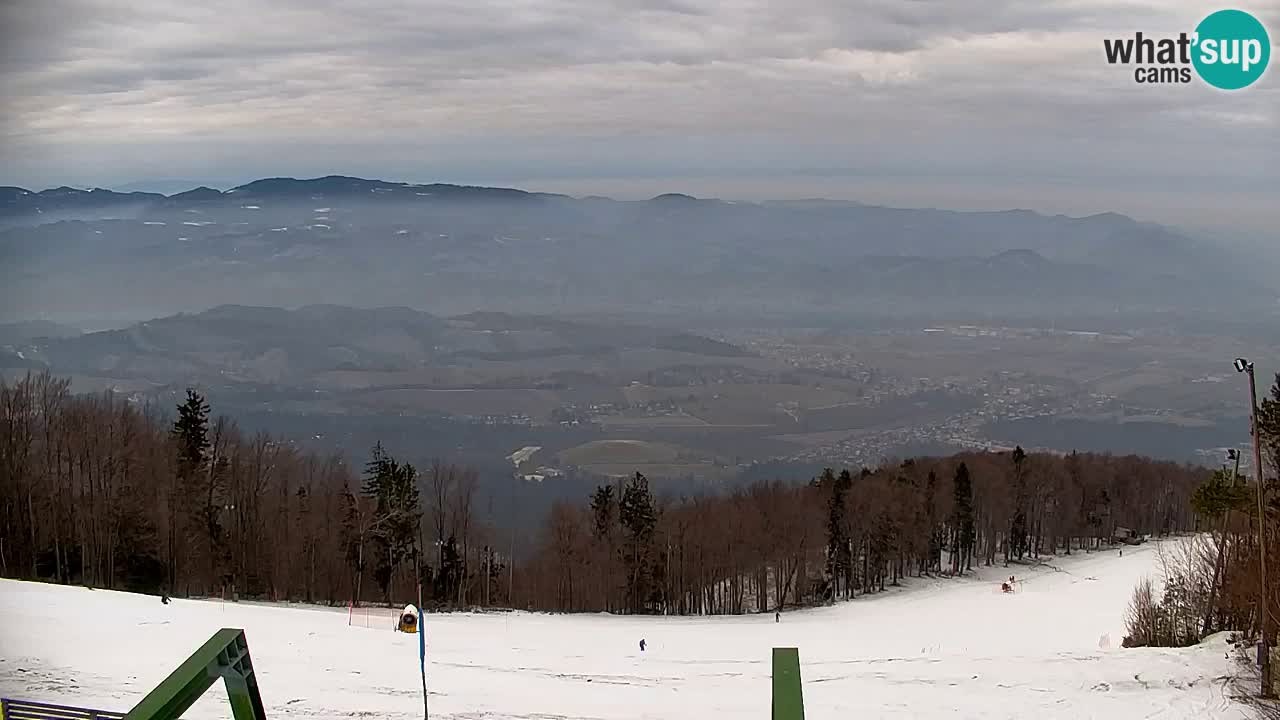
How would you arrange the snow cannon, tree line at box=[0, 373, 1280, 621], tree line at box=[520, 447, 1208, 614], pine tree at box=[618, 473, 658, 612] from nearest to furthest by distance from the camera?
1. the snow cannon
2. tree line at box=[0, 373, 1280, 621]
3. pine tree at box=[618, 473, 658, 612]
4. tree line at box=[520, 447, 1208, 614]

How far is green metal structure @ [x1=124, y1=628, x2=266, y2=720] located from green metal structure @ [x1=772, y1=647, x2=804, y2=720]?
6.87 feet

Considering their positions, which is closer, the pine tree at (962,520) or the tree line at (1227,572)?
the tree line at (1227,572)

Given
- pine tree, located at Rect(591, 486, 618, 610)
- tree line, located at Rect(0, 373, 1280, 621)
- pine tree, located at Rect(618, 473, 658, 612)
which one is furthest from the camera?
pine tree, located at Rect(591, 486, 618, 610)

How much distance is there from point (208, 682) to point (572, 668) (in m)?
20.4

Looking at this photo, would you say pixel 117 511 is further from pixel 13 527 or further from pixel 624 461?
pixel 624 461

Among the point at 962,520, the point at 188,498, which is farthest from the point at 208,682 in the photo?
the point at 962,520

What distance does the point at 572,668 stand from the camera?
2364cm

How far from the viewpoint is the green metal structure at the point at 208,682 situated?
12.3ft

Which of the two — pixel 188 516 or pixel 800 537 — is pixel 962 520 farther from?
pixel 188 516

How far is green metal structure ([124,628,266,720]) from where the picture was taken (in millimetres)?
3742

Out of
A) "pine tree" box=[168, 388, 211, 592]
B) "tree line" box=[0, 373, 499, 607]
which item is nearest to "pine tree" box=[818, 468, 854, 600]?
"tree line" box=[0, 373, 499, 607]

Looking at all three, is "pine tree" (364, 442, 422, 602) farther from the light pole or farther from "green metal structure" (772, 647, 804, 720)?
"green metal structure" (772, 647, 804, 720)

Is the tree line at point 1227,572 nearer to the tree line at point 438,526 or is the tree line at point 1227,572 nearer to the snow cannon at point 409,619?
the tree line at point 438,526

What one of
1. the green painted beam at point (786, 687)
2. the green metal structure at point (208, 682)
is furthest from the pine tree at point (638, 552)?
the green painted beam at point (786, 687)
